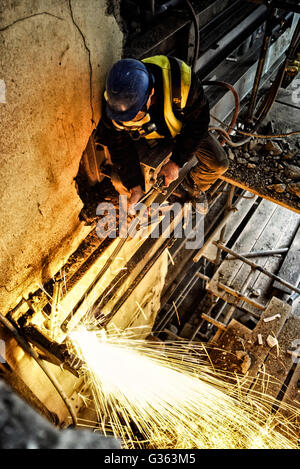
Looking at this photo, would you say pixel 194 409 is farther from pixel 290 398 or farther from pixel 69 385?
pixel 69 385

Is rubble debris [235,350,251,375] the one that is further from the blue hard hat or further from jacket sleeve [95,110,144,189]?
the blue hard hat

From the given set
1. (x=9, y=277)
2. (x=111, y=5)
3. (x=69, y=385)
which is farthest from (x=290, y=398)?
(x=111, y=5)

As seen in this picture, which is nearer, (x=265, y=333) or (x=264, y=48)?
(x=264, y=48)

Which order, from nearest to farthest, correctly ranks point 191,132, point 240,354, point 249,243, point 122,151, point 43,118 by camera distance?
1. point 43,118
2. point 122,151
3. point 191,132
4. point 240,354
5. point 249,243

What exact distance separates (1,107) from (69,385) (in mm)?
3283

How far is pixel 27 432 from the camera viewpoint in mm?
678

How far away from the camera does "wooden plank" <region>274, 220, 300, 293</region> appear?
224 inches

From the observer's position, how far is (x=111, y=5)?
2750 mm

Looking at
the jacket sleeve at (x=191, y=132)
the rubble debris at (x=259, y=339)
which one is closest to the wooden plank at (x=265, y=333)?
the rubble debris at (x=259, y=339)

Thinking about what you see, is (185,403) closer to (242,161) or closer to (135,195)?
(135,195)

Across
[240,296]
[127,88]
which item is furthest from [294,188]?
[127,88]

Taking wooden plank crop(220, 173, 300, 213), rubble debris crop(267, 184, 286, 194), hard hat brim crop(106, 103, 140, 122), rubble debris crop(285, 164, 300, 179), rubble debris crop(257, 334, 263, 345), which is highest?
rubble debris crop(285, 164, 300, 179)

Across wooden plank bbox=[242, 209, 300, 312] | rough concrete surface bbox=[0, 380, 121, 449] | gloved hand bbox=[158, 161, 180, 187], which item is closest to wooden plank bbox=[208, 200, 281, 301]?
wooden plank bbox=[242, 209, 300, 312]

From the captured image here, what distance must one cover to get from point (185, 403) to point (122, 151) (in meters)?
3.14
